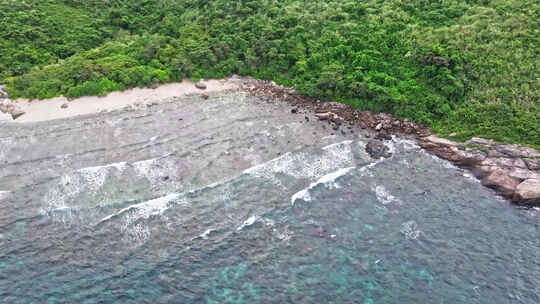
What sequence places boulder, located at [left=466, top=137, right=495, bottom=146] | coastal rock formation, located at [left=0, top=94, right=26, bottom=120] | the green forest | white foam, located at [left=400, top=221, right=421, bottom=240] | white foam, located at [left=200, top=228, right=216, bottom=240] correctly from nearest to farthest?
1. white foam, located at [left=200, top=228, right=216, bottom=240]
2. white foam, located at [left=400, top=221, right=421, bottom=240]
3. boulder, located at [left=466, top=137, right=495, bottom=146]
4. coastal rock formation, located at [left=0, top=94, right=26, bottom=120]
5. the green forest

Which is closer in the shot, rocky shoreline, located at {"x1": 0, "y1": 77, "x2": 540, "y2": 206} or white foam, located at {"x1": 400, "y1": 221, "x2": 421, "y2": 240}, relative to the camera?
white foam, located at {"x1": 400, "y1": 221, "x2": 421, "y2": 240}

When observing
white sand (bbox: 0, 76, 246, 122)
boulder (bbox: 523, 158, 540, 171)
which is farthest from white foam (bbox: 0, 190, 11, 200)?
boulder (bbox: 523, 158, 540, 171)

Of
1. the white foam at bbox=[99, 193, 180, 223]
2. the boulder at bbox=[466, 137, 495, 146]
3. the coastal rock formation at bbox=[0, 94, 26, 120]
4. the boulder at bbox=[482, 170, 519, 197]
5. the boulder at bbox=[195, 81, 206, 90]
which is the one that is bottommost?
the coastal rock formation at bbox=[0, 94, 26, 120]

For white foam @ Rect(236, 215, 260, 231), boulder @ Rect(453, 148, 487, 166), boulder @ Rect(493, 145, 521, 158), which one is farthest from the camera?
boulder @ Rect(453, 148, 487, 166)

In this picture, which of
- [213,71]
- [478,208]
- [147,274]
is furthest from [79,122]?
[478,208]

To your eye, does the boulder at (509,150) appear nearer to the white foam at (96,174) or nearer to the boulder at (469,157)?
the boulder at (469,157)

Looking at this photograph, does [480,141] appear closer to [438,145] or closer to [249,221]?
[438,145]

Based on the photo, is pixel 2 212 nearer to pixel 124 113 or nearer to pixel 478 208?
pixel 124 113

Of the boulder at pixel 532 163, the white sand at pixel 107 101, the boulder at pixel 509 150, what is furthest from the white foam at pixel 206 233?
the boulder at pixel 532 163

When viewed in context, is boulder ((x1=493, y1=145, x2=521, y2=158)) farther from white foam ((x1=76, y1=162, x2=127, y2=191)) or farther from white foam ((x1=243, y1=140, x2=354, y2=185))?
white foam ((x1=76, y1=162, x2=127, y2=191))
